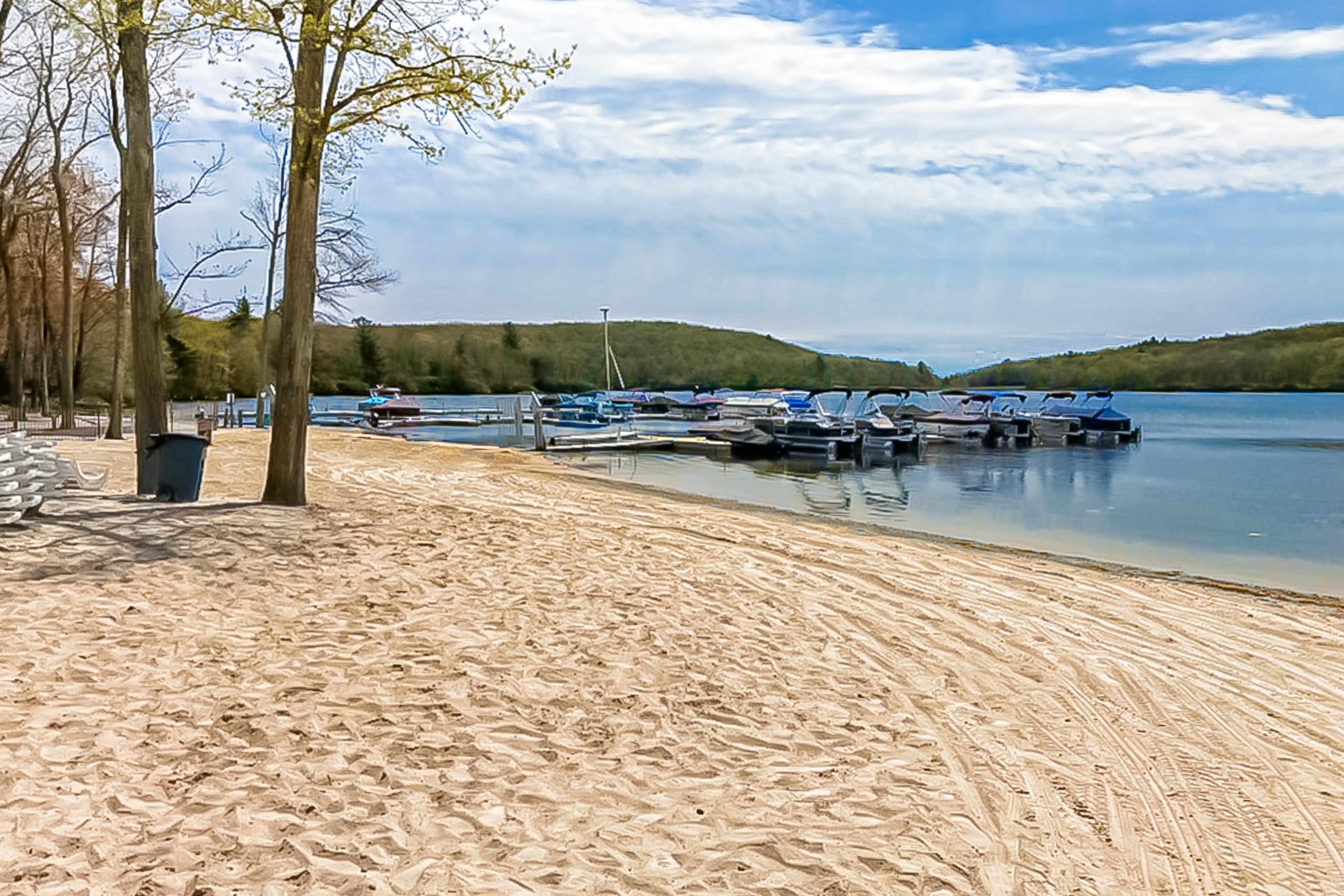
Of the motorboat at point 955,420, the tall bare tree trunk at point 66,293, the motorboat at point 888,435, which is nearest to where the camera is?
the tall bare tree trunk at point 66,293

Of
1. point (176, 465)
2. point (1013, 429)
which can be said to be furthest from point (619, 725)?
point (1013, 429)

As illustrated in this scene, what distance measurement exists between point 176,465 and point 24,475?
6.13ft

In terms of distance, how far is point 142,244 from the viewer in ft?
35.0

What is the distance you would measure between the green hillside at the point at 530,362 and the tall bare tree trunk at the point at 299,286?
57850 mm

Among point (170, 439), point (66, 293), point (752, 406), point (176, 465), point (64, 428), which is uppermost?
point (66, 293)

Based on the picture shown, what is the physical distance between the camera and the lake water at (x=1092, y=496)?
53.2ft

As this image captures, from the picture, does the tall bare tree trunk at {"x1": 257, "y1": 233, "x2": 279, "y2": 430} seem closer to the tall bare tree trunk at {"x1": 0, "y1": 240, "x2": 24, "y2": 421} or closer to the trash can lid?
the tall bare tree trunk at {"x1": 0, "y1": 240, "x2": 24, "y2": 421}

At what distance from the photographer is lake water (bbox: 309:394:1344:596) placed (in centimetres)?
1620

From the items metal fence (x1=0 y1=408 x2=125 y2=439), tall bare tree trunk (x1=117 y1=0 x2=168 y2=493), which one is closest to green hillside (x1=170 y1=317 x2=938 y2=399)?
metal fence (x1=0 y1=408 x2=125 y2=439)

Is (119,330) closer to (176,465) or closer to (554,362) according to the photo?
(176,465)

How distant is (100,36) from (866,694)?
40.4 ft

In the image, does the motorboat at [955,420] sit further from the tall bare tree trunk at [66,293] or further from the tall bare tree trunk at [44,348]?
the tall bare tree trunk at [44,348]

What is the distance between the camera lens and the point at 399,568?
7.76m

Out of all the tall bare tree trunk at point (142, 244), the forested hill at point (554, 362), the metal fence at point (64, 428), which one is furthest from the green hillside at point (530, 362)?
the tall bare tree trunk at point (142, 244)
